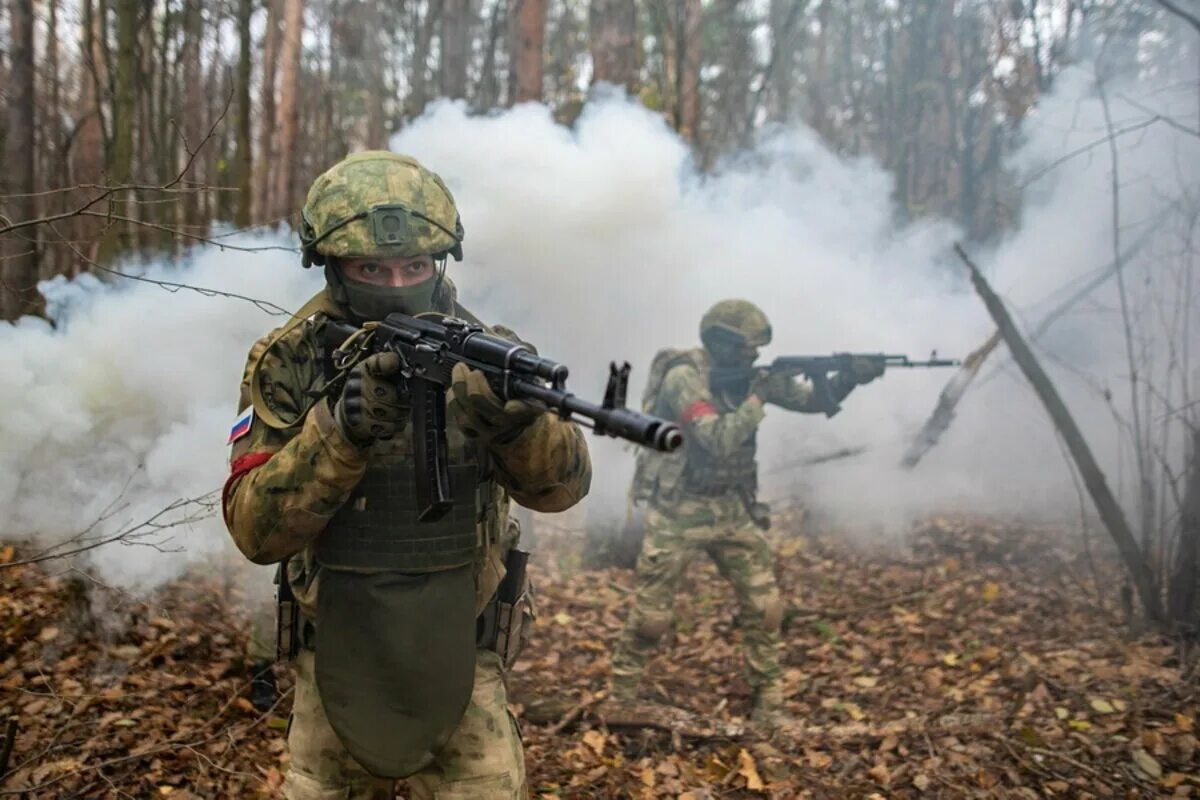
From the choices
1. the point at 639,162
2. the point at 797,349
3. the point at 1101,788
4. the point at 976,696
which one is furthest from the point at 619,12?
the point at 1101,788

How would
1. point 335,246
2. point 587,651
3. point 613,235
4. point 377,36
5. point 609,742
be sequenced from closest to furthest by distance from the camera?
point 335,246, point 609,742, point 587,651, point 613,235, point 377,36

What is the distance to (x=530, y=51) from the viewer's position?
10562 millimetres

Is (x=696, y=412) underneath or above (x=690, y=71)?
underneath

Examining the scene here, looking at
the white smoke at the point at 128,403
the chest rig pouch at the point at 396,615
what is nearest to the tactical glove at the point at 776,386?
the white smoke at the point at 128,403

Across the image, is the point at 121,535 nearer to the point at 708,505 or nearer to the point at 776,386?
the point at 708,505

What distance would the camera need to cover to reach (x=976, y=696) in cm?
532

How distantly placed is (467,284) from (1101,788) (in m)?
5.79

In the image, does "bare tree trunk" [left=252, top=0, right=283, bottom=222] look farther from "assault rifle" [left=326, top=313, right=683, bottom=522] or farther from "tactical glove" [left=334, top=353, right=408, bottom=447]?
"tactical glove" [left=334, top=353, right=408, bottom=447]

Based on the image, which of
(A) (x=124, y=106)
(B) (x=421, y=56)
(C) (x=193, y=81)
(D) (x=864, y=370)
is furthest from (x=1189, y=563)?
(B) (x=421, y=56)

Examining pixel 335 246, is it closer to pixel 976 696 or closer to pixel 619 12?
pixel 976 696

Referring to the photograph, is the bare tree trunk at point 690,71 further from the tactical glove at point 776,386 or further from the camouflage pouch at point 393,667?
the camouflage pouch at point 393,667

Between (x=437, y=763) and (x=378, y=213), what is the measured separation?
1.61 m

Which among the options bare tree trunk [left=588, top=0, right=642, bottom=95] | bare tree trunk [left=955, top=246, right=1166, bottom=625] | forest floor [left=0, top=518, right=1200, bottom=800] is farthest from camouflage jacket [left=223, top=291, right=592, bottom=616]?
bare tree trunk [left=588, top=0, right=642, bottom=95]

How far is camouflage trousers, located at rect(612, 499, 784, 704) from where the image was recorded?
5480mm
